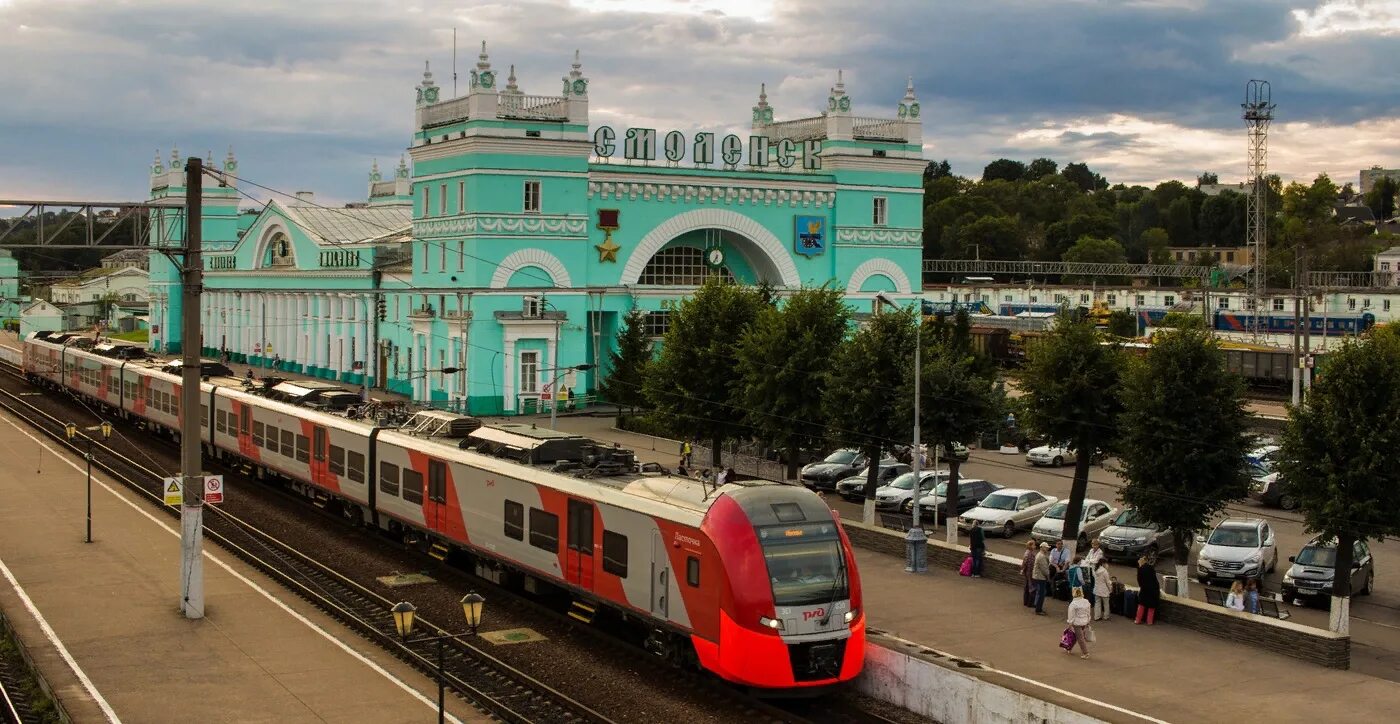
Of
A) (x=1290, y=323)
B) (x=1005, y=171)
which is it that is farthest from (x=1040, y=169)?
(x=1290, y=323)

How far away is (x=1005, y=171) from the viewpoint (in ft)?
634

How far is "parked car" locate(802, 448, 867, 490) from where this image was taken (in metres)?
46.8

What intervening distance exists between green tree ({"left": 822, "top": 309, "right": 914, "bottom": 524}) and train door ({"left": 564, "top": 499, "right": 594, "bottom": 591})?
14.9 metres

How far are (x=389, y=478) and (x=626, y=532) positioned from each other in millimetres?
11469

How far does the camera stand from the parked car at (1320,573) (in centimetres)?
3088

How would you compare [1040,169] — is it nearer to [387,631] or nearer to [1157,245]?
[1157,245]

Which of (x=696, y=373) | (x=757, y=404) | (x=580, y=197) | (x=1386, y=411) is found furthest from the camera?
(x=580, y=197)

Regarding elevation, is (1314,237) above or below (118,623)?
above

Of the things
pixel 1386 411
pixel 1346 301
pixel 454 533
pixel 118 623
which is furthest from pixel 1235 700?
pixel 1346 301

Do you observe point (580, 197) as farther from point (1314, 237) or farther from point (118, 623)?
point (1314, 237)

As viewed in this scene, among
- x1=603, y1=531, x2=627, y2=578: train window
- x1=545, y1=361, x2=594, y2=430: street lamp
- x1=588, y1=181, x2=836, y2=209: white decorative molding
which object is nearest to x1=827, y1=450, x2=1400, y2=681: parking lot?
x1=545, y1=361, x2=594, y2=430: street lamp

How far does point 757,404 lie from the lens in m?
42.9

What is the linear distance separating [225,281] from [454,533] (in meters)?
74.8

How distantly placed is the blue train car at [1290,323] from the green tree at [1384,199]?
328 ft
